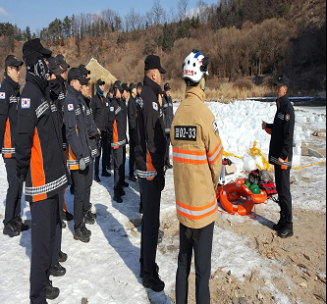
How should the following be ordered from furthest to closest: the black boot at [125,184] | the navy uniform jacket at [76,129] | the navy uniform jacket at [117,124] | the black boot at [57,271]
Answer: the black boot at [125,184], the navy uniform jacket at [117,124], the navy uniform jacket at [76,129], the black boot at [57,271]

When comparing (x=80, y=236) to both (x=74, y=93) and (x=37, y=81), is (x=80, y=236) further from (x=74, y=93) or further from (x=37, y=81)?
(x=37, y=81)

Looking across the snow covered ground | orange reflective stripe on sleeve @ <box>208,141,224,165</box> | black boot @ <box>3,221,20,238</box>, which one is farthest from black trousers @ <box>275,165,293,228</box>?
black boot @ <box>3,221,20,238</box>

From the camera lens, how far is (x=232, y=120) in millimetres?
9766

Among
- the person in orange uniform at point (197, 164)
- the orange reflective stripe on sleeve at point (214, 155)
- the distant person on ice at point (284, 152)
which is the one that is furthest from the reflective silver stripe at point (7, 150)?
the distant person on ice at point (284, 152)

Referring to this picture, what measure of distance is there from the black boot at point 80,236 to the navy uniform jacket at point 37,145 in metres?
1.47

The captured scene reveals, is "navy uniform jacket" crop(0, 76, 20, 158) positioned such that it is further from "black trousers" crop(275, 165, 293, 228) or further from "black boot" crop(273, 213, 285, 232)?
"black boot" crop(273, 213, 285, 232)

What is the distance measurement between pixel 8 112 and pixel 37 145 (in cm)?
188

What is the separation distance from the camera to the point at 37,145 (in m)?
2.45

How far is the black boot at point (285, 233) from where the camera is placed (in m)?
3.85

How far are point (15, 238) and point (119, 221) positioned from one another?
5.17 ft

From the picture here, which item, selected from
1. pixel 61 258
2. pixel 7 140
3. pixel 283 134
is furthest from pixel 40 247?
pixel 283 134

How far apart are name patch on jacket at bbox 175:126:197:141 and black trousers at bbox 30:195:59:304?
1.48 m

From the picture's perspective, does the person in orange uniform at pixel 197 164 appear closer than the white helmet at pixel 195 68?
Yes

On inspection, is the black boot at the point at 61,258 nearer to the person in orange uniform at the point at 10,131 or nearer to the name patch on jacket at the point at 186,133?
the person in orange uniform at the point at 10,131
